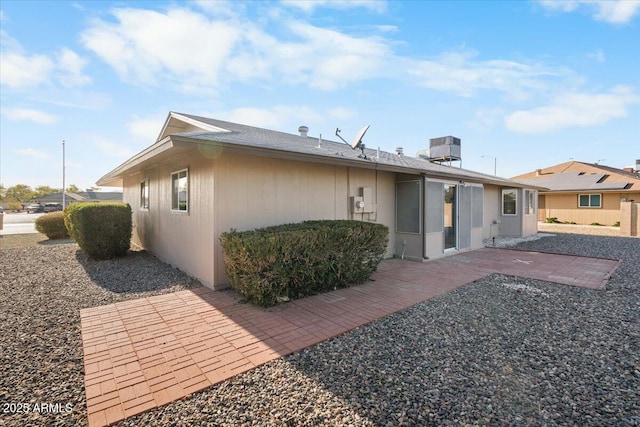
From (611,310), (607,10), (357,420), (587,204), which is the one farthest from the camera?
(587,204)

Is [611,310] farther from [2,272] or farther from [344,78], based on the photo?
[2,272]

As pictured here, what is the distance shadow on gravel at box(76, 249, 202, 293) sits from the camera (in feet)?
19.4

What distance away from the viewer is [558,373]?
290 centimetres

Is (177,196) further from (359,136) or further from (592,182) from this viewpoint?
(592,182)

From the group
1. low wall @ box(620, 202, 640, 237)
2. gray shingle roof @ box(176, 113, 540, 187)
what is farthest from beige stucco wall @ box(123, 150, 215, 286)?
low wall @ box(620, 202, 640, 237)

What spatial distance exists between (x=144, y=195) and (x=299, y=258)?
7.77m

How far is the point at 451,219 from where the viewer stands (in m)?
9.87

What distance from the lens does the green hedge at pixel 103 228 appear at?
8141 millimetres

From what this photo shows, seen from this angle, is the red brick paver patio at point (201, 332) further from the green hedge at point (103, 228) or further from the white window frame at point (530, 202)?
the white window frame at point (530, 202)

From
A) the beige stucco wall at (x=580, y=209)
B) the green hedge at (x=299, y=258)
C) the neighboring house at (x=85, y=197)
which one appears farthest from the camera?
the neighboring house at (x=85, y=197)

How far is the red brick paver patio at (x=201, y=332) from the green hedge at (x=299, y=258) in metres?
0.23

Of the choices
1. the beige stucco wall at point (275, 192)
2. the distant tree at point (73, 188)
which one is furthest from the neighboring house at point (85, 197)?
the beige stucco wall at point (275, 192)

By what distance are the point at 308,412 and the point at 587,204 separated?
28.6 m

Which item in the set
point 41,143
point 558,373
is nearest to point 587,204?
point 558,373
